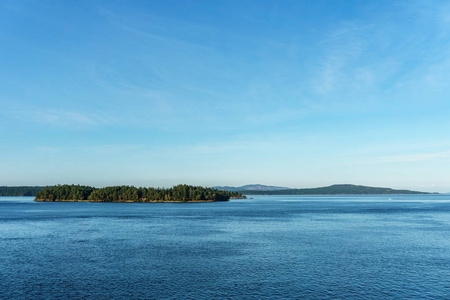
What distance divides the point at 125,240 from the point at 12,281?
107 feet

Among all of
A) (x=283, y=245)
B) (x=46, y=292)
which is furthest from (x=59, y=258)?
(x=283, y=245)

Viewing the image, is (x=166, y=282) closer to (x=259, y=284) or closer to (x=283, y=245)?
(x=259, y=284)

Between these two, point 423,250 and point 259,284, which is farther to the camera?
point 423,250

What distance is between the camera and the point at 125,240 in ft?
240

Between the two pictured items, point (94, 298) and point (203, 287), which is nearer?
point (94, 298)

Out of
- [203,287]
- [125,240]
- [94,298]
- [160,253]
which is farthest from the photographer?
[125,240]

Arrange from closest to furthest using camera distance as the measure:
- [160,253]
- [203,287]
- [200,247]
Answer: [203,287]
[160,253]
[200,247]

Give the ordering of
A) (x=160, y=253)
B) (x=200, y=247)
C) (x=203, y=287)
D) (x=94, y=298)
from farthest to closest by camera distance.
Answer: (x=200, y=247) → (x=160, y=253) → (x=203, y=287) → (x=94, y=298)

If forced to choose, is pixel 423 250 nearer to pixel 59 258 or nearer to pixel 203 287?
pixel 203 287

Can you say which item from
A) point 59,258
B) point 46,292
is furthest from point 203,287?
point 59,258

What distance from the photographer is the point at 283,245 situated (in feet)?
215

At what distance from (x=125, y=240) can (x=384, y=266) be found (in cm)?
5238

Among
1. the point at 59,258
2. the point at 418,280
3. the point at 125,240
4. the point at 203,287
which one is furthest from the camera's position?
the point at 125,240

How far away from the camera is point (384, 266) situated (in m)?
48.6
